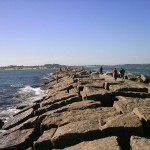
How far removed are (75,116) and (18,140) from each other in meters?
1.54

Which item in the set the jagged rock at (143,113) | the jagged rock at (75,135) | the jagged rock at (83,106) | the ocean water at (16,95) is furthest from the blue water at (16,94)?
the jagged rock at (143,113)

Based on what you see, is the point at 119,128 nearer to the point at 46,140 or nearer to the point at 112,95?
the point at 46,140

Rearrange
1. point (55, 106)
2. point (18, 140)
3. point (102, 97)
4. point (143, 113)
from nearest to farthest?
point (143, 113)
point (18, 140)
point (102, 97)
point (55, 106)

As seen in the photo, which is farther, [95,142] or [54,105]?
[54,105]

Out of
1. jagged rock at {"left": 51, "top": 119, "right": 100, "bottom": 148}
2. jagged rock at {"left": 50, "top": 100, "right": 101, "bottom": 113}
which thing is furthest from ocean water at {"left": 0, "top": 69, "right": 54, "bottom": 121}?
jagged rock at {"left": 51, "top": 119, "right": 100, "bottom": 148}

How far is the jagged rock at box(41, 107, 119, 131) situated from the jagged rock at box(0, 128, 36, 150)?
415 millimetres

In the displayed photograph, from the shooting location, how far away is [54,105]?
9.76 metres

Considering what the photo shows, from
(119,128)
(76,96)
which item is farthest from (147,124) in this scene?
(76,96)

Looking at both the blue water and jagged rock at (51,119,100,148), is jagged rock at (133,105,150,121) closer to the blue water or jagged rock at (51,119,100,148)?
jagged rock at (51,119,100,148)

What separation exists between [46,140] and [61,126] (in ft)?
2.80

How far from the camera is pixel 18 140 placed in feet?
23.6

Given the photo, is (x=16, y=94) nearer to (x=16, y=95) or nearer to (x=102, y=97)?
(x=16, y=95)

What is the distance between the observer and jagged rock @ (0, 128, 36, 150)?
6.96 meters

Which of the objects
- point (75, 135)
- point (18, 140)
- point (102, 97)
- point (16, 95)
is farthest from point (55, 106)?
point (16, 95)
